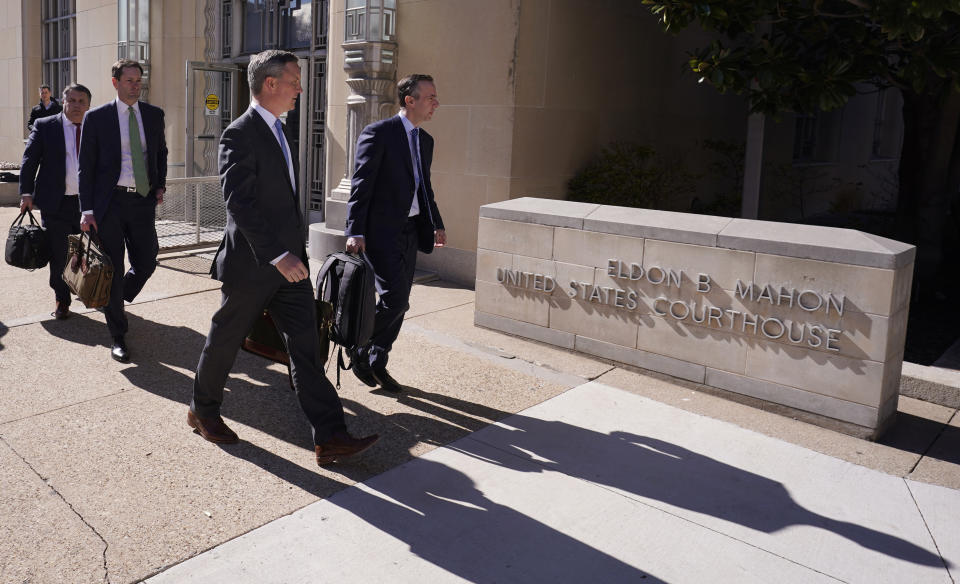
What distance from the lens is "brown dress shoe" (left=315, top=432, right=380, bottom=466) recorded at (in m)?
4.20

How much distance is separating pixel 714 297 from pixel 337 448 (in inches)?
107

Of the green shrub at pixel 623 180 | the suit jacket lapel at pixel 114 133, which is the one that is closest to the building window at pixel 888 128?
the green shrub at pixel 623 180

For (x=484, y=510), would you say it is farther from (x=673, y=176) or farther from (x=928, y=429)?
(x=673, y=176)

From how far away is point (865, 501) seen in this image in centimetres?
417

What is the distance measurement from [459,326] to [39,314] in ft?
11.5

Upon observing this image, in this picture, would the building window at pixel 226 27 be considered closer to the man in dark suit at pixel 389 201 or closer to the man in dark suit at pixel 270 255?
the man in dark suit at pixel 389 201

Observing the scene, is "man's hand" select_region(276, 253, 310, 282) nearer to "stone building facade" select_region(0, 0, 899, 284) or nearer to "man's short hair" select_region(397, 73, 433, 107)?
"man's short hair" select_region(397, 73, 433, 107)

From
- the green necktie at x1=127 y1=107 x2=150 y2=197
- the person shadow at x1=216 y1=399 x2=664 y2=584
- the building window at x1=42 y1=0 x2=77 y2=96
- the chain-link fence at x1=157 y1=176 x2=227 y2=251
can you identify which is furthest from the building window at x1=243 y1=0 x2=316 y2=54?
the person shadow at x1=216 y1=399 x2=664 y2=584

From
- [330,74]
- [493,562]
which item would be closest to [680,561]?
[493,562]

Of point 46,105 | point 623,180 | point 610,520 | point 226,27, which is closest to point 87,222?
point 610,520

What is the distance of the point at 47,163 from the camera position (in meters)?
6.73

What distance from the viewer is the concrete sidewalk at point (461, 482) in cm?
345

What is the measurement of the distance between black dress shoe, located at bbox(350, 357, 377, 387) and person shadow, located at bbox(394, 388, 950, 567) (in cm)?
41

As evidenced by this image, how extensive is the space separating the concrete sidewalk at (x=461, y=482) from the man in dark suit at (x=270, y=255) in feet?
1.29
